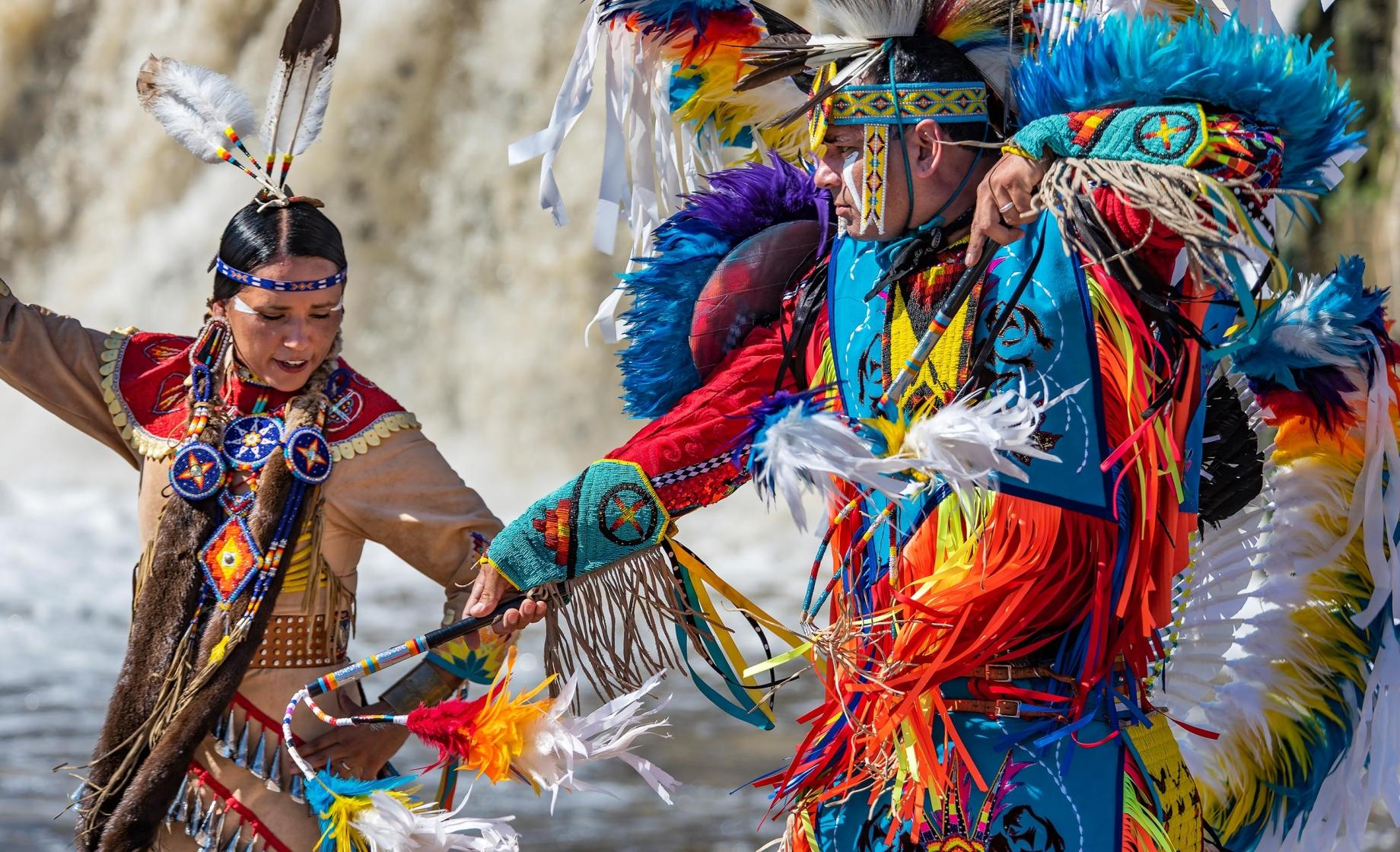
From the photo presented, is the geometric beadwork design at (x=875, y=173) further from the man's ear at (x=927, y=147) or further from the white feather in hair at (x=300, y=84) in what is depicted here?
the white feather in hair at (x=300, y=84)

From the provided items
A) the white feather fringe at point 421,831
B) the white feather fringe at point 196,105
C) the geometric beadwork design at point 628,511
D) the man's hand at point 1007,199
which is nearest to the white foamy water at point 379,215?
the white feather fringe at point 196,105

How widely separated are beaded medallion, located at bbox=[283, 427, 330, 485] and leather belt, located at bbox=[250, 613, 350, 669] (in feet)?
0.82

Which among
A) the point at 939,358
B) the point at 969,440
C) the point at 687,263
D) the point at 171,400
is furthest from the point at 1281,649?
the point at 171,400

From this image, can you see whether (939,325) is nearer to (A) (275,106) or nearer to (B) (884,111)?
(B) (884,111)

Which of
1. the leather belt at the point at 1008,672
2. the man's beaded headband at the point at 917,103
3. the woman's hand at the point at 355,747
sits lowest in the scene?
the leather belt at the point at 1008,672

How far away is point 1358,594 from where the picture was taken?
111 inches

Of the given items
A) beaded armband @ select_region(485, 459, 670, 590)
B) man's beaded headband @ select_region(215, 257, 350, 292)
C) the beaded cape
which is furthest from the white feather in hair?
beaded armband @ select_region(485, 459, 670, 590)

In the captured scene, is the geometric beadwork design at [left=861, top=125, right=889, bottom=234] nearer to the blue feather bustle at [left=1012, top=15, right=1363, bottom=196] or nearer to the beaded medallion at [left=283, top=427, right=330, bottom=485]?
the blue feather bustle at [left=1012, top=15, right=1363, bottom=196]

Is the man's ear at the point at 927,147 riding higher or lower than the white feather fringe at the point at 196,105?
lower

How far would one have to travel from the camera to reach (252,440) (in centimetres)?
293

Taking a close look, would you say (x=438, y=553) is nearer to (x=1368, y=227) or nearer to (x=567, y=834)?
(x=567, y=834)

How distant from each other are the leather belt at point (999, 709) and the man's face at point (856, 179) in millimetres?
668

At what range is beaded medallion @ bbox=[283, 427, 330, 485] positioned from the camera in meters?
2.89

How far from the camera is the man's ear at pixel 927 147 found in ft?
7.66
